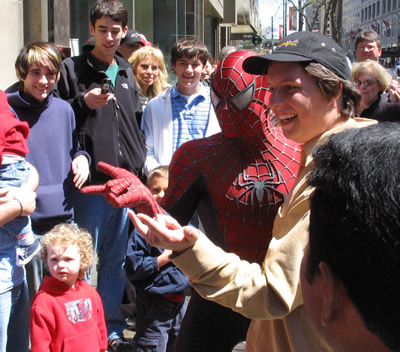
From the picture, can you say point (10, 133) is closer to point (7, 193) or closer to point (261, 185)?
point (7, 193)

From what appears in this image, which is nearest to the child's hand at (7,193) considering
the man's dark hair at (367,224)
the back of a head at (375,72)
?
the man's dark hair at (367,224)

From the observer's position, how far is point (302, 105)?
1.93m

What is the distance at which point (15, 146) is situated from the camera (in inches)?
118

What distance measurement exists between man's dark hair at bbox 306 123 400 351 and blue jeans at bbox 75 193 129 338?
3.12 m

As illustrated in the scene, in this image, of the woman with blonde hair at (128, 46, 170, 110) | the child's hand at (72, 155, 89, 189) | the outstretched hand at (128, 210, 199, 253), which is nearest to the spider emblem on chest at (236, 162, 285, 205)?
the outstretched hand at (128, 210, 199, 253)

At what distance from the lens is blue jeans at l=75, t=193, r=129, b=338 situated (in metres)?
4.00

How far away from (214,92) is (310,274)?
5.42 ft

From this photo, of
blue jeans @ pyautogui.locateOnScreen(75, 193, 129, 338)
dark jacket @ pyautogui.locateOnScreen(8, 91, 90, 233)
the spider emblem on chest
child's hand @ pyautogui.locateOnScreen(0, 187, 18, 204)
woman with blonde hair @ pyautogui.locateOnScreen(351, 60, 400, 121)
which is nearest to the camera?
the spider emblem on chest

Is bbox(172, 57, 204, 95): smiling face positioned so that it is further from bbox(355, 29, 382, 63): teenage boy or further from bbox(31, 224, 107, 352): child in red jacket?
bbox(355, 29, 382, 63): teenage boy

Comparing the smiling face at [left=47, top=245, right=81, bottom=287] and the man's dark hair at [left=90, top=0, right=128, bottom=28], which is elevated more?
the man's dark hair at [left=90, top=0, right=128, bottom=28]

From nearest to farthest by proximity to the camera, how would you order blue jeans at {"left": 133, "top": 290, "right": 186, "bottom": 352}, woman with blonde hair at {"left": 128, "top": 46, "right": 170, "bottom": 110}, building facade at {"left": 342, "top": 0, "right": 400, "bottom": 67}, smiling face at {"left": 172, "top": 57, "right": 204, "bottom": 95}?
blue jeans at {"left": 133, "top": 290, "right": 186, "bottom": 352} → smiling face at {"left": 172, "top": 57, "right": 204, "bottom": 95} → woman with blonde hair at {"left": 128, "top": 46, "right": 170, "bottom": 110} → building facade at {"left": 342, "top": 0, "right": 400, "bottom": 67}

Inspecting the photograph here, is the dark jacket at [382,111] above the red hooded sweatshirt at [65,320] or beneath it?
above

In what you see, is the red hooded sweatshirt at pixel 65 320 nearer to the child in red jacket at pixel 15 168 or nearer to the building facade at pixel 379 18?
the child in red jacket at pixel 15 168

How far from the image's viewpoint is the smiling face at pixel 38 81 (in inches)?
139
